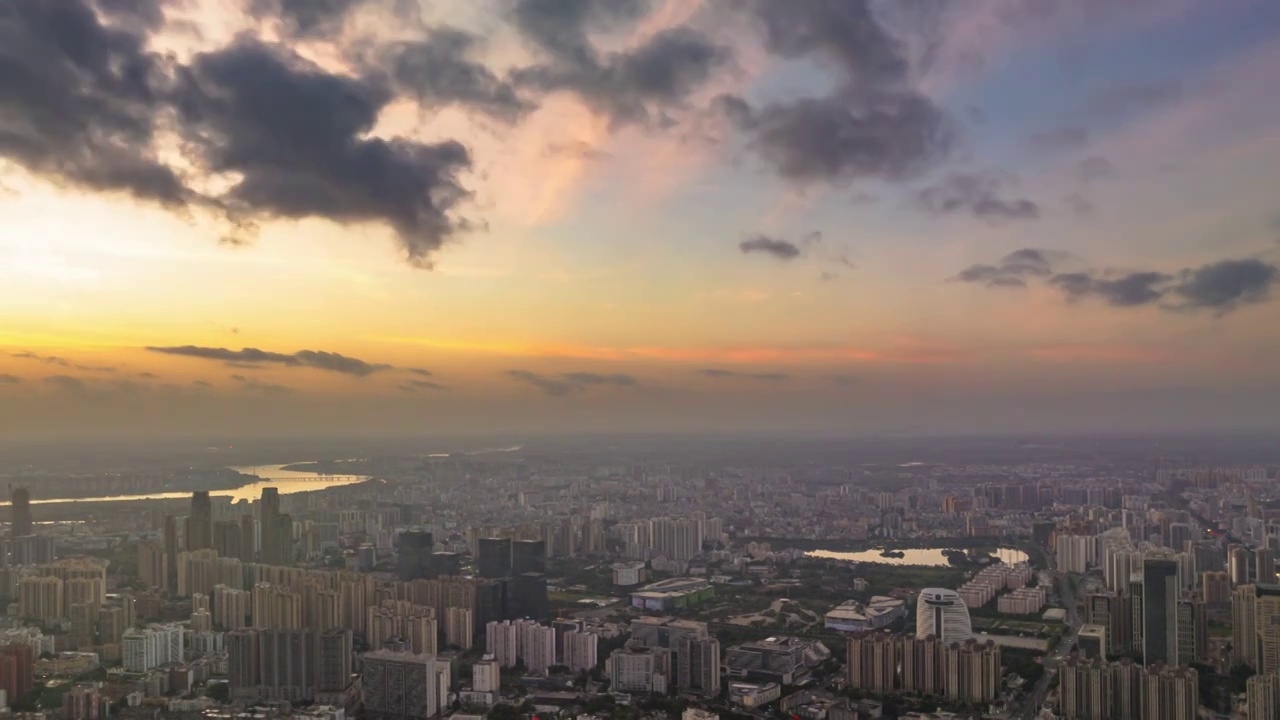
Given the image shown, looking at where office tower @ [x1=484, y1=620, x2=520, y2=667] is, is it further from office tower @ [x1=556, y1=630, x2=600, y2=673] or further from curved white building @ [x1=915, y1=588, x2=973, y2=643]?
curved white building @ [x1=915, y1=588, x2=973, y2=643]

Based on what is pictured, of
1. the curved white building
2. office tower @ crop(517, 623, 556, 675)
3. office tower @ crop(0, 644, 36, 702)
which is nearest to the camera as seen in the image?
office tower @ crop(0, 644, 36, 702)

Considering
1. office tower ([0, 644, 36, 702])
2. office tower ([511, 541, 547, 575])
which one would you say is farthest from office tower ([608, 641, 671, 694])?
office tower ([0, 644, 36, 702])

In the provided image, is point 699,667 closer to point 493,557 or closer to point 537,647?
point 537,647

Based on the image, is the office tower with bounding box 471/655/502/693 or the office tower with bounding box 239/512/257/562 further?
the office tower with bounding box 239/512/257/562

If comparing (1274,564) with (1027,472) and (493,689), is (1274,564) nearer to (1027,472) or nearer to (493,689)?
(493,689)

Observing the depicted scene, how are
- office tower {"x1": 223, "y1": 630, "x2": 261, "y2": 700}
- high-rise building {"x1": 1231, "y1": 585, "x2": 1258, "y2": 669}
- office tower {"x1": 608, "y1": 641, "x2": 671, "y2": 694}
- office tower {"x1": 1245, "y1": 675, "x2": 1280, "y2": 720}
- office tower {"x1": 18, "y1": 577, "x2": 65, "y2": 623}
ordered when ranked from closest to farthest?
office tower {"x1": 1245, "y1": 675, "x2": 1280, "y2": 720}, office tower {"x1": 223, "y1": 630, "x2": 261, "y2": 700}, office tower {"x1": 608, "y1": 641, "x2": 671, "y2": 694}, high-rise building {"x1": 1231, "y1": 585, "x2": 1258, "y2": 669}, office tower {"x1": 18, "y1": 577, "x2": 65, "y2": 623}

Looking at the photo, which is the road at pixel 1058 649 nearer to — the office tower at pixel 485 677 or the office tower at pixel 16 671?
the office tower at pixel 485 677

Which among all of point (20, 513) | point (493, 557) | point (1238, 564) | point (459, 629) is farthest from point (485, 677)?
point (1238, 564)

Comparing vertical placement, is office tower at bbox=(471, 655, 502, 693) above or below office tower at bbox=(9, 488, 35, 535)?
below
